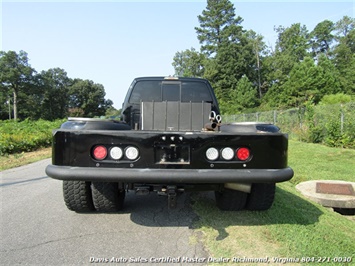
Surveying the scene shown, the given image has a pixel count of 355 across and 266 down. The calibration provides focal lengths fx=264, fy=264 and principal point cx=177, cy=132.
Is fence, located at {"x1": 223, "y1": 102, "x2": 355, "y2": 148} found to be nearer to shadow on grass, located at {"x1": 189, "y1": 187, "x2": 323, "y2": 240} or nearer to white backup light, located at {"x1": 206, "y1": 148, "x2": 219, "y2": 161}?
shadow on grass, located at {"x1": 189, "y1": 187, "x2": 323, "y2": 240}

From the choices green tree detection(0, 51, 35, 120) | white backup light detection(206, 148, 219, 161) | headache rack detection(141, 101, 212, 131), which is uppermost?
green tree detection(0, 51, 35, 120)

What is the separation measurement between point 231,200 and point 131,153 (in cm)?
138

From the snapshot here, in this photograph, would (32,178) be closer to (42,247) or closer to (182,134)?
(42,247)

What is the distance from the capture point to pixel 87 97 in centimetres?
7775

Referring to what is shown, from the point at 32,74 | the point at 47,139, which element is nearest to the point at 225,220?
the point at 47,139

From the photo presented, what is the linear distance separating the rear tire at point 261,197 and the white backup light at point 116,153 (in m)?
1.48

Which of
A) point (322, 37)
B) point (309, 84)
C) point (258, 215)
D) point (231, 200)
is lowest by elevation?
point (258, 215)

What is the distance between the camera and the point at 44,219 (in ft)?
10.2

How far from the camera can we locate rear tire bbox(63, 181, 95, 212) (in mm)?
2834

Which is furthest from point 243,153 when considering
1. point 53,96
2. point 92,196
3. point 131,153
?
point 53,96

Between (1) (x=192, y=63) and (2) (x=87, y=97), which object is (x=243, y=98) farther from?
(2) (x=87, y=97)

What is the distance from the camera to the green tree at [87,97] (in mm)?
75625

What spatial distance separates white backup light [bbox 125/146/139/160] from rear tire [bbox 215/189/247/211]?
119cm

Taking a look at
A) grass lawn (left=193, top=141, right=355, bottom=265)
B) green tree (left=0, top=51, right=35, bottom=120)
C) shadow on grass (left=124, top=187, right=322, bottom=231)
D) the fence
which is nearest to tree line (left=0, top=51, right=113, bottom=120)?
green tree (left=0, top=51, right=35, bottom=120)
